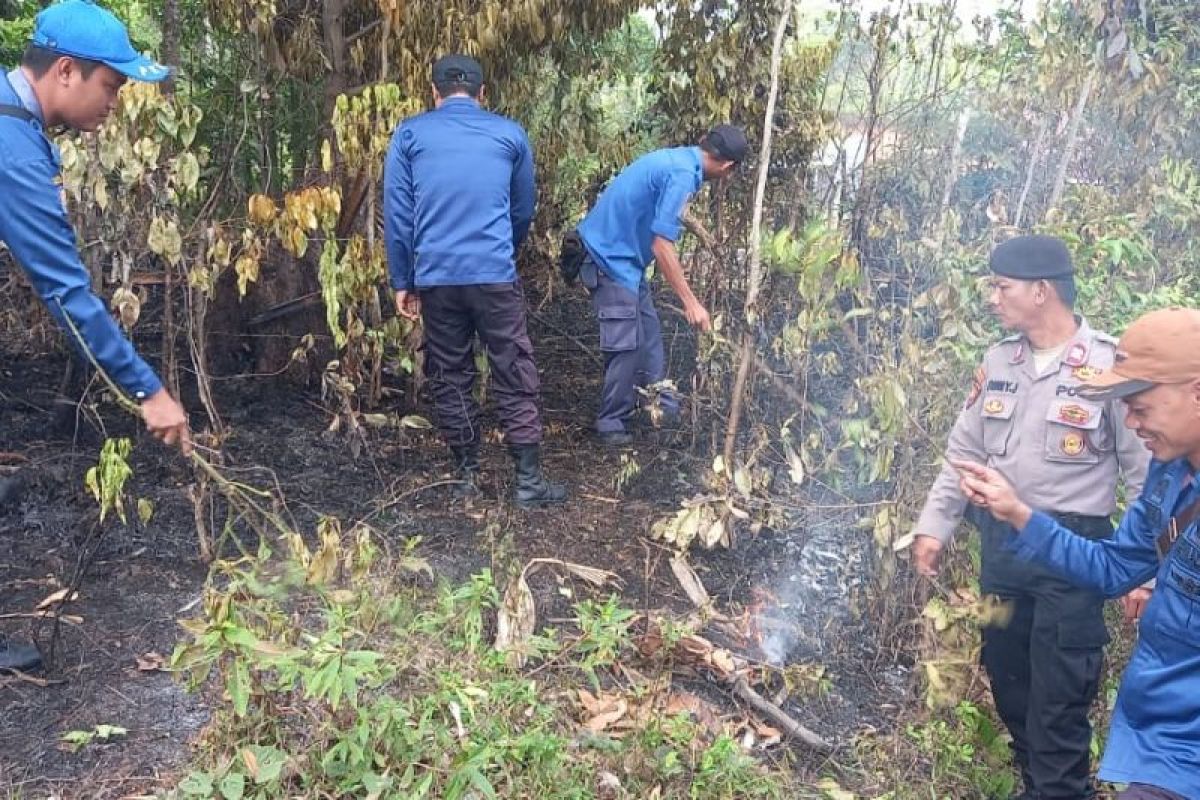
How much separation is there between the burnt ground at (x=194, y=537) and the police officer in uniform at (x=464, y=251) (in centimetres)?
32

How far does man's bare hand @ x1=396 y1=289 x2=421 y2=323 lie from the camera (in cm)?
436

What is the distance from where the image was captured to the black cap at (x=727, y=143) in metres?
4.54

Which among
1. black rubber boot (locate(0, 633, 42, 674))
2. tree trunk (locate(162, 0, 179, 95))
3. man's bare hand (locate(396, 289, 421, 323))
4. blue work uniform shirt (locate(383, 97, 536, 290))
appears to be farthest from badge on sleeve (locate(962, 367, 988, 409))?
tree trunk (locate(162, 0, 179, 95))

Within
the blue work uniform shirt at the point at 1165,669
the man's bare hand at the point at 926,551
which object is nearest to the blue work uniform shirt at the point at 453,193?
the man's bare hand at the point at 926,551

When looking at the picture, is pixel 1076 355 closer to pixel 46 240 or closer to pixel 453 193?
pixel 453 193

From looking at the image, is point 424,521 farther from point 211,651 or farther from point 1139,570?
point 1139,570

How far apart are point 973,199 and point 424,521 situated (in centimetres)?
340

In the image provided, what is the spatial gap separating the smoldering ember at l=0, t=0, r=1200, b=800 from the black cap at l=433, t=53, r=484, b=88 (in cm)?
6

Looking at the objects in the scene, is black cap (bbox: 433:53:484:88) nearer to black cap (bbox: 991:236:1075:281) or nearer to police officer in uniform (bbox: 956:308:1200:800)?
black cap (bbox: 991:236:1075:281)

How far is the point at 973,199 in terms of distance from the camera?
5.47m

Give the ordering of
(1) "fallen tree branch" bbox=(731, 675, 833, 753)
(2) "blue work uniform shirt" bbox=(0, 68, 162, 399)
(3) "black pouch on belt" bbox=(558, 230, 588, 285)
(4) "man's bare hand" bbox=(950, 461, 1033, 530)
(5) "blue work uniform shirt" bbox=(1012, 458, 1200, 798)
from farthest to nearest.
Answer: (3) "black pouch on belt" bbox=(558, 230, 588, 285)
(1) "fallen tree branch" bbox=(731, 675, 833, 753)
(2) "blue work uniform shirt" bbox=(0, 68, 162, 399)
(4) "man's bare hand" bbox=(950, 461, 1033, 530)
(5) "blue work uniform shirt" bbox=(1012, 458, 1200, 798)

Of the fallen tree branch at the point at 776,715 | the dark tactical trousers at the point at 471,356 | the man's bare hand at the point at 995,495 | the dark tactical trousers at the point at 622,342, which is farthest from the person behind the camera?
the dark tactical trousers at the point at 622,342

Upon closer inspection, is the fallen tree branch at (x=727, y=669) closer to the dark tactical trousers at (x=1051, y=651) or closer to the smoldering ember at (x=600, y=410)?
the smoldering ember at (x=600, y=410)

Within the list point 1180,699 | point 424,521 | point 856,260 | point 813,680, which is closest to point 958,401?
point 856,260
